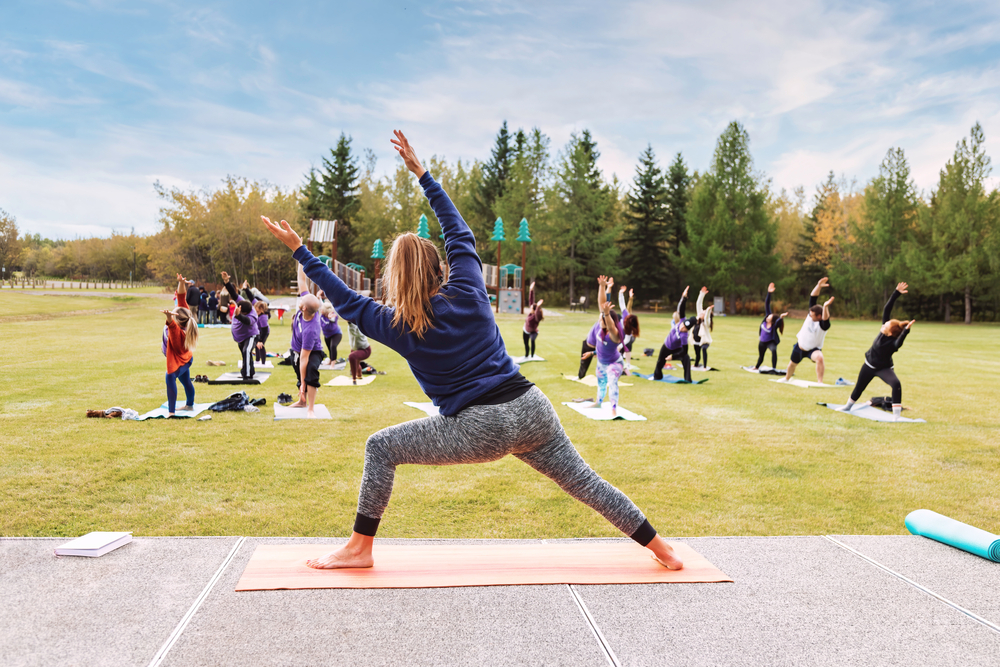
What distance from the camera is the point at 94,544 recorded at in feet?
11.4

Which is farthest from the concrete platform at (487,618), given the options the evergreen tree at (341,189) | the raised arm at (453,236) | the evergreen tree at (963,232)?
the evergreen tree at (341,189)

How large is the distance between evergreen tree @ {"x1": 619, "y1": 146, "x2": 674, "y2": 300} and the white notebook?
47.5 metres

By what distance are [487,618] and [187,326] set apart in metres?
7.10

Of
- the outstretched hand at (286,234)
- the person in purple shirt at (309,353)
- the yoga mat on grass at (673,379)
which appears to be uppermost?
the outstretched hand at (286,234)

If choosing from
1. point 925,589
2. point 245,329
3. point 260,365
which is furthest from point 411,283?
point 260,365

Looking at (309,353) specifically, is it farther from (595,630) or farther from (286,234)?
(595,630)

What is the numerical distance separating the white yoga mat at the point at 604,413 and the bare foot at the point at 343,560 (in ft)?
19.3

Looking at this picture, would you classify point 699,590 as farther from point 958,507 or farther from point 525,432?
point 958,507

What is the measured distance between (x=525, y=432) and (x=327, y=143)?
5751 cm

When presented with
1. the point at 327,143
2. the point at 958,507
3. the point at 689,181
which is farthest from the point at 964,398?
the point at 327,143

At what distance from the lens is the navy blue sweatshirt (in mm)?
2807

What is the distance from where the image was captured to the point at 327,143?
2172 inches

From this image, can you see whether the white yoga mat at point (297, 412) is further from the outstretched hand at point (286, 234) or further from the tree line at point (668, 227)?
the tree line at point (668, 227)

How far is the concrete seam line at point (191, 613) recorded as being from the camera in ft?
8.13
